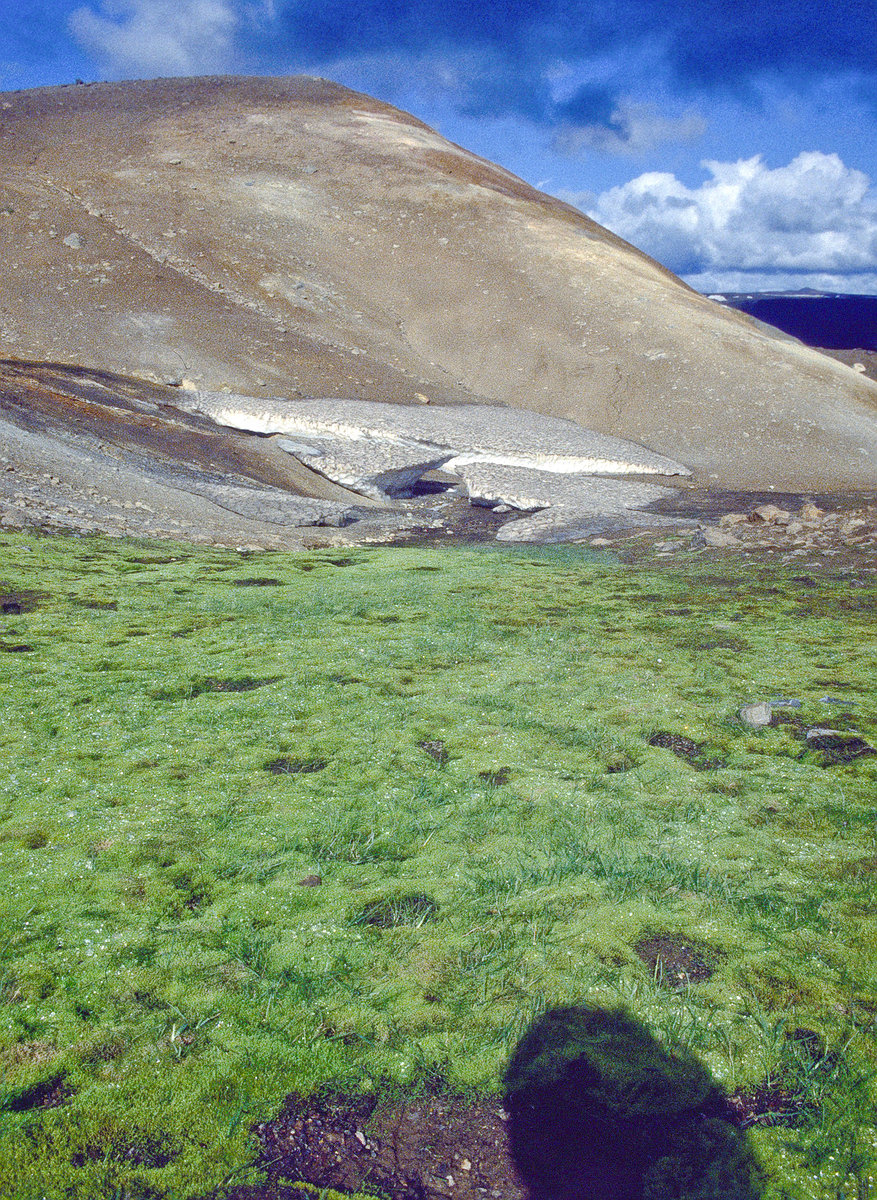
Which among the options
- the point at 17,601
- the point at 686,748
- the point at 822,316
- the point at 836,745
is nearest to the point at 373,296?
the point at 17,601

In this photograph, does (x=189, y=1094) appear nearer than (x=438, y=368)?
Yes

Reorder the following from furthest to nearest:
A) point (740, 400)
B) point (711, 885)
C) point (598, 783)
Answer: point (740, 400) < point (598, 783) < point (711, 885)

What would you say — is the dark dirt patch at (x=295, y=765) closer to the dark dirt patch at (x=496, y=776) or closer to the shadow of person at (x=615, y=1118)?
the dark dirt patch at (x=496, y=776)

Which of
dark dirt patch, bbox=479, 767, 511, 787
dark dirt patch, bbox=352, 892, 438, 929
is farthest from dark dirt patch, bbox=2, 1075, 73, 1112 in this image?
dark dirt patch, bbox=479, 767, 511, 787

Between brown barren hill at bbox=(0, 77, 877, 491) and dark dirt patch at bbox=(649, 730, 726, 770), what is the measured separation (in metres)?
19.0

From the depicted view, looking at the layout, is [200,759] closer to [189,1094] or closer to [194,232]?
[189,1094]

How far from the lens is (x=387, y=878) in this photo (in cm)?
378

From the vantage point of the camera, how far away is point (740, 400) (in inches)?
1050

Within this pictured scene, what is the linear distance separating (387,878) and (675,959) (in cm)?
134

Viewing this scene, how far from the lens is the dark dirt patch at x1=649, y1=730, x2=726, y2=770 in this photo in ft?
16.5

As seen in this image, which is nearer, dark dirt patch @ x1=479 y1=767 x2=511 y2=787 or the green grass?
the green grass

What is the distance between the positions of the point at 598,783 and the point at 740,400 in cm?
2505

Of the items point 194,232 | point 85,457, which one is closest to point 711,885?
point 85,457

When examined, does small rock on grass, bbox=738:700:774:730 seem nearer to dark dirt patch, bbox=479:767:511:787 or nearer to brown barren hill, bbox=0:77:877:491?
dark dirt patch, bbox=479:767:511:787
